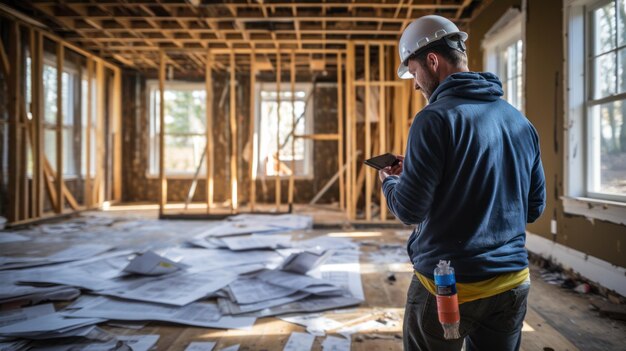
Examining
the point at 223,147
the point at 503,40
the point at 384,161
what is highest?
the point at 503,40

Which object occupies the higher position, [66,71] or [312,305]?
[66,71]

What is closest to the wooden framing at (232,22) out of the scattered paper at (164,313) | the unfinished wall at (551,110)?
the unfinished wall at (551,110)

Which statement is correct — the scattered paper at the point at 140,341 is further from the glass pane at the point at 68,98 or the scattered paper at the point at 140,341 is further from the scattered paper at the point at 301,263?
the glass pane at the point at 68,98

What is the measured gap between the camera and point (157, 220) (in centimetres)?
726

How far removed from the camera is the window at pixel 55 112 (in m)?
7.48

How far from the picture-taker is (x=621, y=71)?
Answer: 10.4 feet

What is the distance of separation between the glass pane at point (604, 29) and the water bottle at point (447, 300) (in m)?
3.18

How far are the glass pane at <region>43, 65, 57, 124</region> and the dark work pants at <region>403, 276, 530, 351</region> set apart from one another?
7.99 m

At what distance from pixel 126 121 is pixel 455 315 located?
10.4m

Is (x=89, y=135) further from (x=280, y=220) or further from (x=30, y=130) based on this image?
(x=280, y=220)

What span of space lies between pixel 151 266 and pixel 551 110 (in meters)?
3.72

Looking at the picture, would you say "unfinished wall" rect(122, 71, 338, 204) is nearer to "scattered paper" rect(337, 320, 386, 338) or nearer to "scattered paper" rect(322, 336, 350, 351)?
"scattered paper" rect(337, 320, 386, 338)

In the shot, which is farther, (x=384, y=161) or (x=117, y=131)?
(x=117, y=131)

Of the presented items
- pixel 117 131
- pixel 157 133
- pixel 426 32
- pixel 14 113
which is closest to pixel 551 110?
pixel 426 32
